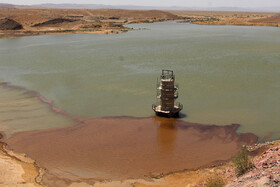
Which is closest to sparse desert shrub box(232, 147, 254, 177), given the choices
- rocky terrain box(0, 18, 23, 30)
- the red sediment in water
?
the red sediment in water

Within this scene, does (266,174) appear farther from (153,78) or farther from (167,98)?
(153,78)

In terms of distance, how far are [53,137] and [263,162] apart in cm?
974

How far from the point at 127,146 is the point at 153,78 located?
11.6m

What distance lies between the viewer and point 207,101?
64.7ft

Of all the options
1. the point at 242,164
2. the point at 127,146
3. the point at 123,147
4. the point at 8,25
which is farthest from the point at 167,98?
the point at 8,25

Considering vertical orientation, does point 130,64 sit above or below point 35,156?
above

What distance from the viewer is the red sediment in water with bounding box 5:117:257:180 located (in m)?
12.4

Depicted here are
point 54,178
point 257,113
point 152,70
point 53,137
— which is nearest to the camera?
point 54,178

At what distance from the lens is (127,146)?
14.2 metres

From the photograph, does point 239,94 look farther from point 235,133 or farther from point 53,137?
point 53,137

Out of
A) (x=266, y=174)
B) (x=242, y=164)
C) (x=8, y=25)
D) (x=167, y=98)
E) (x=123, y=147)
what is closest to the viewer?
(x=266, y=174)

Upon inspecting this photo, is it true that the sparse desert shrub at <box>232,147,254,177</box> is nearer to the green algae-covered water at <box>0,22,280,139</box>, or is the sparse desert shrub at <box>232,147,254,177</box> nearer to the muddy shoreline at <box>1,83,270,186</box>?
the muddy shoreline at <box>1,83,270,186</box>

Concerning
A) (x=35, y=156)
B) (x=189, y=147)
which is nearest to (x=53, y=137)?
(x=35, y=156)

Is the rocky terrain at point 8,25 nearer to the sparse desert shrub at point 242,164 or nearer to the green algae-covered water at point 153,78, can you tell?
the green algae-covered water at point 153,78
